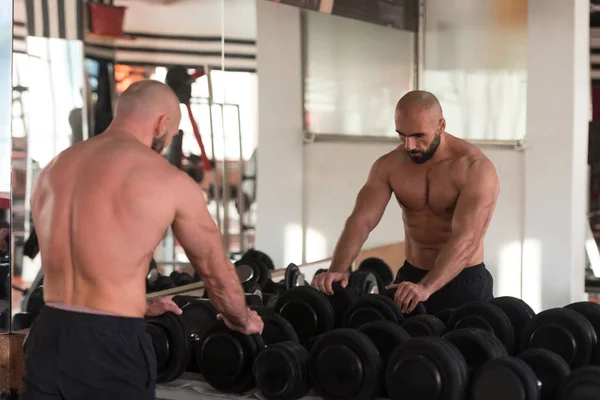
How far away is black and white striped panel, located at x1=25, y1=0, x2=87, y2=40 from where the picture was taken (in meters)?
3.21

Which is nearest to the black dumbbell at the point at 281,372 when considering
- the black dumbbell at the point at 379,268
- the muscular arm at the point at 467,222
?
the muscular arm at the point at 467,222

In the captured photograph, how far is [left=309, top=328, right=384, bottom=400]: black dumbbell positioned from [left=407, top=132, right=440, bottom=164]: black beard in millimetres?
1056

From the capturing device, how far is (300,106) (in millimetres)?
5355

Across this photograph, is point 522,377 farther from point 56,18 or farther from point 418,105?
point 56,18

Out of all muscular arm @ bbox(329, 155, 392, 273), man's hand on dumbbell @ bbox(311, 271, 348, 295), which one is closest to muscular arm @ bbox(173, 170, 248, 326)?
man's hand on dumbbell @ bbox(311, 271, 348, 295)

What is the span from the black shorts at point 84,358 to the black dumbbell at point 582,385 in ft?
3.76

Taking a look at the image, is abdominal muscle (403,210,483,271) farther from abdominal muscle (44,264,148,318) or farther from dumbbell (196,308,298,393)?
abdominal muscle (44,264,148,318)

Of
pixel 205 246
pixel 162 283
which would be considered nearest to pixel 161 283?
pixel 162 283

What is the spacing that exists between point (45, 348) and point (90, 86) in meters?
1.71

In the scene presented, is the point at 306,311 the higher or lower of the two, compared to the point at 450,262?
lower

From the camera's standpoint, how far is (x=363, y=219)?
3533mm

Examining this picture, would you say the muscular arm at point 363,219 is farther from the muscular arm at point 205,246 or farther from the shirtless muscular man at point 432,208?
the muscular arm at point 205,246

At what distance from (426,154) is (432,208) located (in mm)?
256

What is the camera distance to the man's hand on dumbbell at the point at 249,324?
2.51m
